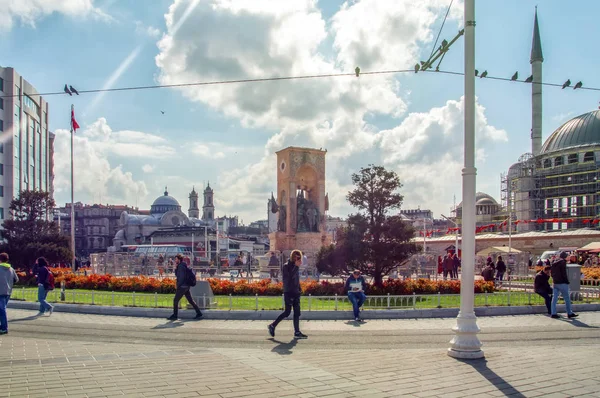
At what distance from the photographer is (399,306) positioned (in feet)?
46.4

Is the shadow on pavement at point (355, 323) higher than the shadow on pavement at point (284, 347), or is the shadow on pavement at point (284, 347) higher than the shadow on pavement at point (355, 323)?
the shadow on pavement at point (284, 347)

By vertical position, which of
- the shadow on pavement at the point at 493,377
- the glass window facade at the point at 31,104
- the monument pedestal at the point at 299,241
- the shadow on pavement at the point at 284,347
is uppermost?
the glass window facade at the point at 31,104

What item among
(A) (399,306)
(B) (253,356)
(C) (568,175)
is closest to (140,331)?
(B) (253,356)

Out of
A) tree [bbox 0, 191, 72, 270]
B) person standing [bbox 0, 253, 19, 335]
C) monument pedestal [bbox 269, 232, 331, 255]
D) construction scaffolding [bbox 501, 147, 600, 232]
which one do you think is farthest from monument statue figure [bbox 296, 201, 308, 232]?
construction scaffolding [bbox 501, 147, 600, 232]

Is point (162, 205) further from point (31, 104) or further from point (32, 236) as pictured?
point (32, 236)

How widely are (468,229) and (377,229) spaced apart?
10.5 metres

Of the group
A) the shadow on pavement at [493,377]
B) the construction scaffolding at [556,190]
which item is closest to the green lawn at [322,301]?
the shadow on pavement at [493,377]

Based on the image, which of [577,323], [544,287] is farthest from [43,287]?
[577,323]

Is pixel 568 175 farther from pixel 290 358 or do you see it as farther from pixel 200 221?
pixel 200 221

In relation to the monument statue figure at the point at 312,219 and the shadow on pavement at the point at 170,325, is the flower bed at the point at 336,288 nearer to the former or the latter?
the shadow on pavement at the point at 170,325

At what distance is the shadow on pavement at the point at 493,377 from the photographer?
19.9ft

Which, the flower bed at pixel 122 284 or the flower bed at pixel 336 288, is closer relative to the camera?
the flower bed at pixel 336 288

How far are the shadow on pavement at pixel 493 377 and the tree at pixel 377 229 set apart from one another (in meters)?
10.6

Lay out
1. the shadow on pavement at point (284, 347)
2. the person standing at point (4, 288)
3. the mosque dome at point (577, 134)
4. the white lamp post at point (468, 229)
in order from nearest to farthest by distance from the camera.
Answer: the white lamp post at point (468, 229) → the shadow on pavement at point (284, 347) → the person standing at point (4, 288) → the mosque dome at point (577, 134)
